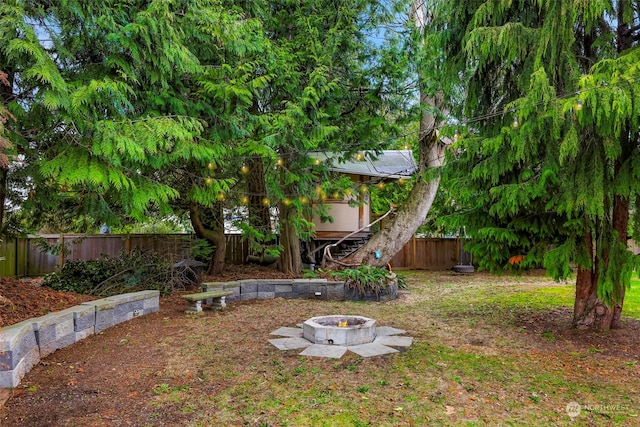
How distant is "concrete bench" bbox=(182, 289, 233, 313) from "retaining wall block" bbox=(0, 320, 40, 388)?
290cm

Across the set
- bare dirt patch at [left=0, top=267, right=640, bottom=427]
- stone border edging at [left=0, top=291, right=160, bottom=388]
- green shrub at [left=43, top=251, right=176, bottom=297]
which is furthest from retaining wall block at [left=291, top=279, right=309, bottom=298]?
stone border edging at [left=0, top=291, right=160, bottom=388]

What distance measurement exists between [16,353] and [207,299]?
4.20 meters

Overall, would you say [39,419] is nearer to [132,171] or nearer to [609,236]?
[132,171]

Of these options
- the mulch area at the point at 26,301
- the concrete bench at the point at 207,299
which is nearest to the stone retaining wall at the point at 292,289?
the concrete bench at the point at 207,299

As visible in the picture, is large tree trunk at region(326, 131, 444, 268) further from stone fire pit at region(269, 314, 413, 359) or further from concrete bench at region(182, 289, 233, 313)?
stone fire pit at region(269, 314, 413, 359)

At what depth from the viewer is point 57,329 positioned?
16.5 ft

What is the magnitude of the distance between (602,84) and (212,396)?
5.02 meters

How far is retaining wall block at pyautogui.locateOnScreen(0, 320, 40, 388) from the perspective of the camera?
388 cm

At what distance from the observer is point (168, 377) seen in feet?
14.2

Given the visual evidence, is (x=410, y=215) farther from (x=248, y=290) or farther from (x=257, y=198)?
(x=248, y=290)

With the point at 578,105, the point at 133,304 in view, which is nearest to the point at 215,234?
the point at 133,304

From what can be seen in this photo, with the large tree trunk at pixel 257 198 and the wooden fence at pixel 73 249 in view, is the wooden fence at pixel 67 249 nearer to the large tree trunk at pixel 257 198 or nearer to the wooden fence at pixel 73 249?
the wooden fence at pixel 73 249

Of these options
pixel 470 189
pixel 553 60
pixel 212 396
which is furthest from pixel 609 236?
pixel 212 396

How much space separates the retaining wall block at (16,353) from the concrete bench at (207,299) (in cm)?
290
